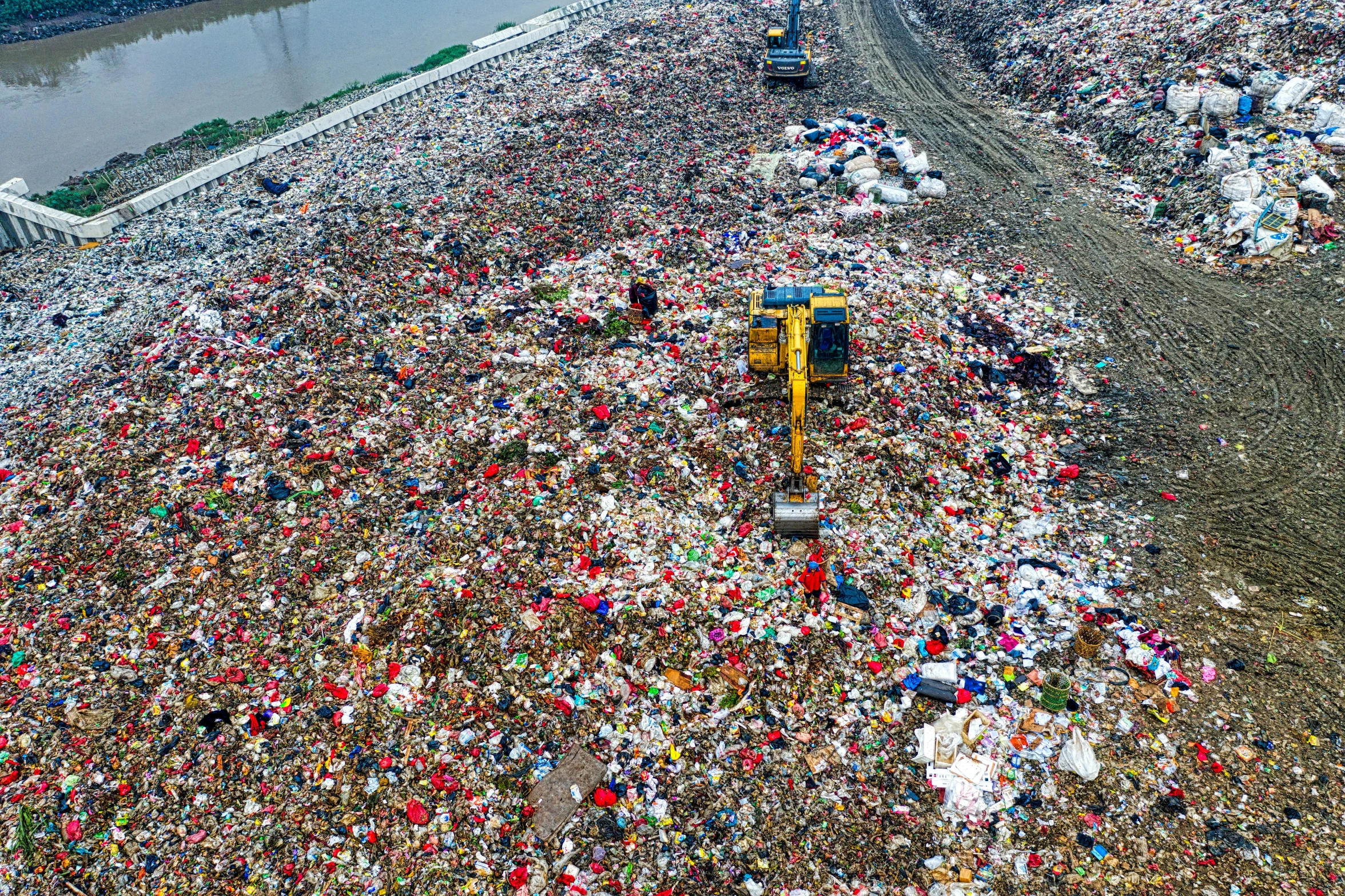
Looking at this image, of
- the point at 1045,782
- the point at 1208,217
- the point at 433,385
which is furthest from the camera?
the point at 1208,217

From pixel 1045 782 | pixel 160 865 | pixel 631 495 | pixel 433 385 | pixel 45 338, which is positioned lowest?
pixel 1045 782

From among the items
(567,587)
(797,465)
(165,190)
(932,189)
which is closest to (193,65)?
(165,190)

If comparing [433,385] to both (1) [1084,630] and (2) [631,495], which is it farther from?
(1) [1084,630]

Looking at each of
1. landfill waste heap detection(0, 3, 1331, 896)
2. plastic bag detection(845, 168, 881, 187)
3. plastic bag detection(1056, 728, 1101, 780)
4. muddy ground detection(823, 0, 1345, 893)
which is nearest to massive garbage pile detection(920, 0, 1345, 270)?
muddy ground detection(823, 0, 1345, 893)

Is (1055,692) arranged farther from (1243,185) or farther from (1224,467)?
(1243,185)

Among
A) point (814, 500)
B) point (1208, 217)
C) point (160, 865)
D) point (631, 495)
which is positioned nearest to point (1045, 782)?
point (814, 500)

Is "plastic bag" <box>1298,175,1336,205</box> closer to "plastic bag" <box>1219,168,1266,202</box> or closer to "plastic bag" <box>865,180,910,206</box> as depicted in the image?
"plastic bag" <box>1219,168,1266,202</box>
